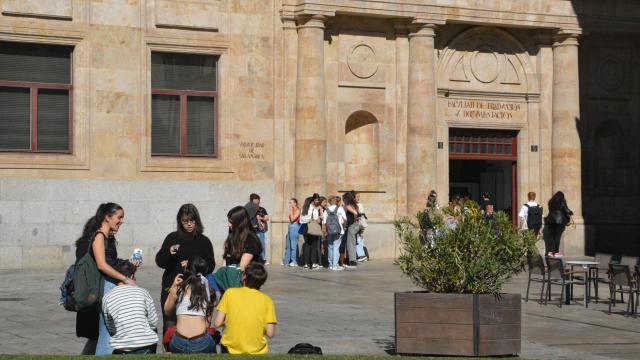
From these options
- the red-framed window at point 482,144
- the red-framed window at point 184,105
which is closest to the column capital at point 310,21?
the red-framed window at point 184,105

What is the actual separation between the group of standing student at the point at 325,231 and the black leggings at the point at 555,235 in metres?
4.77

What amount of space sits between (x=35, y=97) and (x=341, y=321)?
13366 millimetres

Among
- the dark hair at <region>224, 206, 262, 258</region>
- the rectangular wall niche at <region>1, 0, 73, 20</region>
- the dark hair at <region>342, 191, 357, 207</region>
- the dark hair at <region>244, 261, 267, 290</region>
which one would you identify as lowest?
the dark hair at <region>244, 261, 267, 290</region>

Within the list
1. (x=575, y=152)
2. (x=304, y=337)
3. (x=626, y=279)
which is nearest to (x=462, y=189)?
(x=575, y=152)

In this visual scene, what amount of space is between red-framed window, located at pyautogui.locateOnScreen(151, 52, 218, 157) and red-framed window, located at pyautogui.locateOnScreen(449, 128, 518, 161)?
23.1 ft

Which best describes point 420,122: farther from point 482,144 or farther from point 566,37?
point 566,37

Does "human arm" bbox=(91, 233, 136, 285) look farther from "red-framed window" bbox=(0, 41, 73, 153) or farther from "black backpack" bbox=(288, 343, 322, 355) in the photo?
"red-framed window" bbox=(0, 41, 73, 153)

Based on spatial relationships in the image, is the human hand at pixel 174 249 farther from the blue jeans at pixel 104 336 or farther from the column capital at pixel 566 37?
the column capital at pixel 566 37

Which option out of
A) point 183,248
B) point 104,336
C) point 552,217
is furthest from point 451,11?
point 104,336

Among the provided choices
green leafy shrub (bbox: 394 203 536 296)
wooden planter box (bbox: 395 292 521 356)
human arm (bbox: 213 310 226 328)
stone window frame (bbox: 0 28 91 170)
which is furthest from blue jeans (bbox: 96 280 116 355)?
stone window frame (bbox: 0 28 91 170)

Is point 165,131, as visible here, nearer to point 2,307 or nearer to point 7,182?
point 7,182

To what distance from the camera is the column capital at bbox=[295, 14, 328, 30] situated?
3291cm

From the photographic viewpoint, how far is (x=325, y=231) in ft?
102

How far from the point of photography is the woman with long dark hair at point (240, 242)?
45.8 ft
